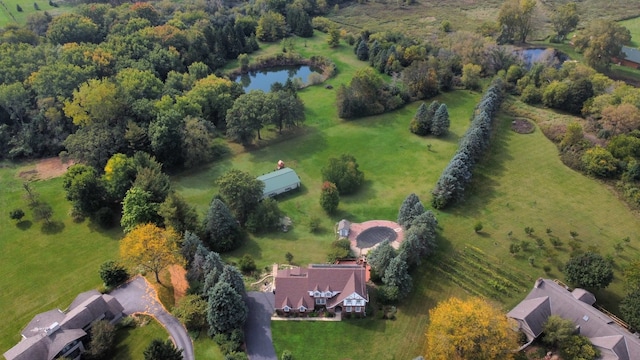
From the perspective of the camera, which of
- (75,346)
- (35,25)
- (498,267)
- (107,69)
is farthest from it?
(35,25)

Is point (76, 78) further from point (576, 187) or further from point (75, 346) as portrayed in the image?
point (576, 187)

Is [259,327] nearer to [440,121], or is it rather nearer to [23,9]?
[440,121]

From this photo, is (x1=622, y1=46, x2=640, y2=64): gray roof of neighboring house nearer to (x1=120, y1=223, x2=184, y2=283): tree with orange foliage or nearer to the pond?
the pond

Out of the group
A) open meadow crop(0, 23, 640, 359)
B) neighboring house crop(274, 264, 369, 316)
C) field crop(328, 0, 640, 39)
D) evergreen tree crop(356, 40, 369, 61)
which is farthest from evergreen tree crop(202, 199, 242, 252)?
field crop(328, 0, 640, 39)

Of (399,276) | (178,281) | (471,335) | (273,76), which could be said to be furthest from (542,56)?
(178,281)

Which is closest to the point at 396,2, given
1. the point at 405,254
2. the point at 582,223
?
the point at 582,223
